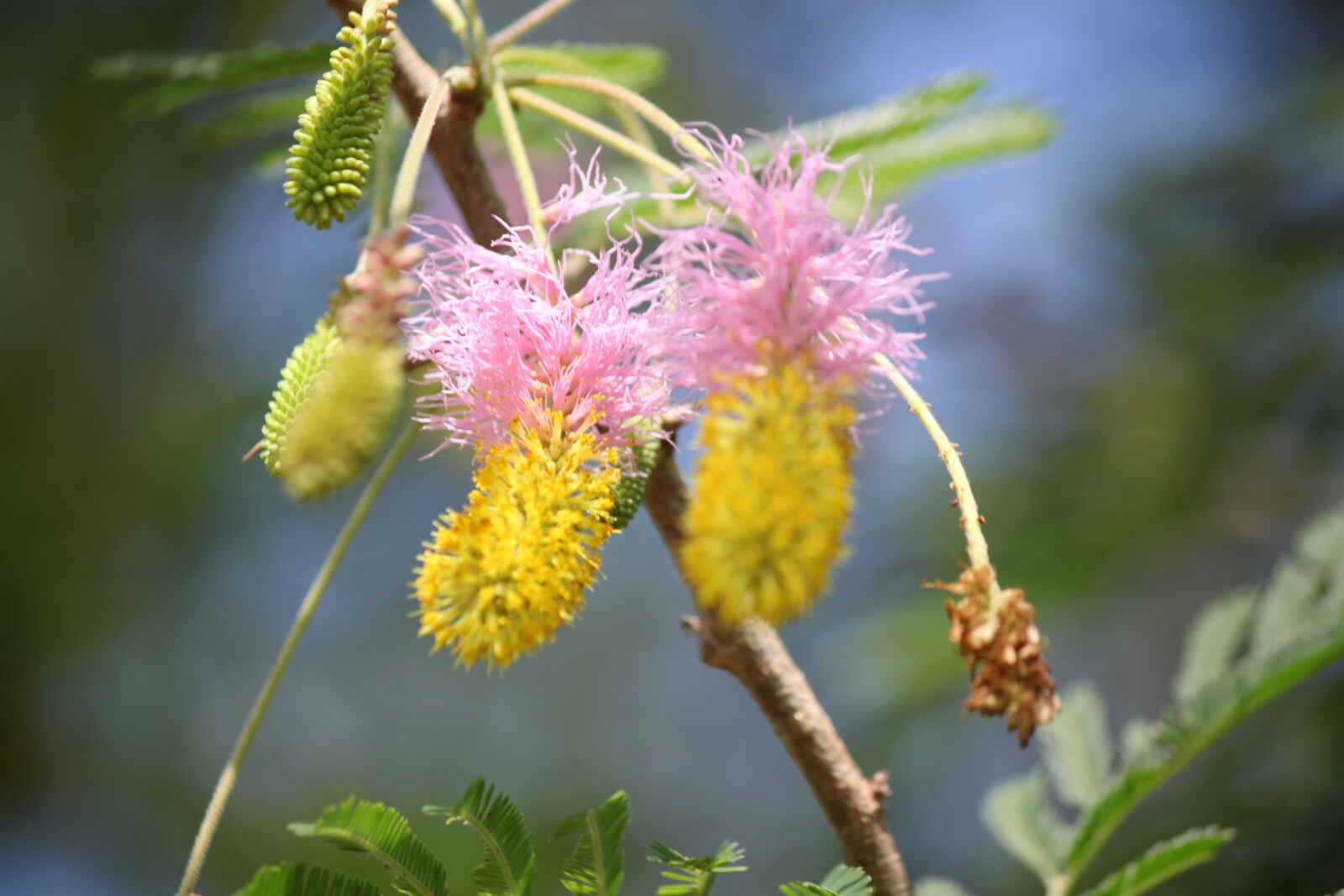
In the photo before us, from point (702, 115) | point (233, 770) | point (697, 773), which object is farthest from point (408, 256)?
point (697, 773)

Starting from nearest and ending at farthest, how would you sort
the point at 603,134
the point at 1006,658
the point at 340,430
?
the point at 340,430 < the point at 1006,658 < the point at 603,134

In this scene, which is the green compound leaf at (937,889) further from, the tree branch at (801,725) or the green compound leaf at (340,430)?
the green compound leaf at (340,430)

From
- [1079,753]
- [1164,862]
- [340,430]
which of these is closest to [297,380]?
[340,430]

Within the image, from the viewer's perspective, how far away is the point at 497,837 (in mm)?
1036

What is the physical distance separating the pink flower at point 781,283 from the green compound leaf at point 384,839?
509 millimetres

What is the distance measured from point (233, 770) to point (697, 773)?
17.2 feet

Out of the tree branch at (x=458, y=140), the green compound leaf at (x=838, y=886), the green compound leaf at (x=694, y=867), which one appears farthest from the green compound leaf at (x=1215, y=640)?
the tree branch at (x=458, y=140)

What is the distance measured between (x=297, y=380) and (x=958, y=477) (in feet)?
1.96

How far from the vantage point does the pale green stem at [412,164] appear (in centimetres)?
83

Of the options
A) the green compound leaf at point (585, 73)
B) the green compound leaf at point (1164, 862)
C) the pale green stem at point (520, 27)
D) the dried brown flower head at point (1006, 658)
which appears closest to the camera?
the dried brown flower head at point (1006, 658)

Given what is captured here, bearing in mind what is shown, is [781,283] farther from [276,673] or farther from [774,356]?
[276,673]

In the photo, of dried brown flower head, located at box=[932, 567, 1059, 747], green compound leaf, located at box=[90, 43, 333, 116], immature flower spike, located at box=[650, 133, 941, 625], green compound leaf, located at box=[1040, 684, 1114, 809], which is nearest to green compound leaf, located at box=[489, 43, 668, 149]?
green compound leaf, located at box=[90, 43, 333, 116]

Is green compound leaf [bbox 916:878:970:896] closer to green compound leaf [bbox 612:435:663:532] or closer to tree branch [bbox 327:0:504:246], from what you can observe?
green compound leaf [bbox 612:435:663:532]

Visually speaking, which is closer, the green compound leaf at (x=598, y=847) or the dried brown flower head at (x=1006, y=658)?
the dried brown flower head at (x=1006, y=658)
